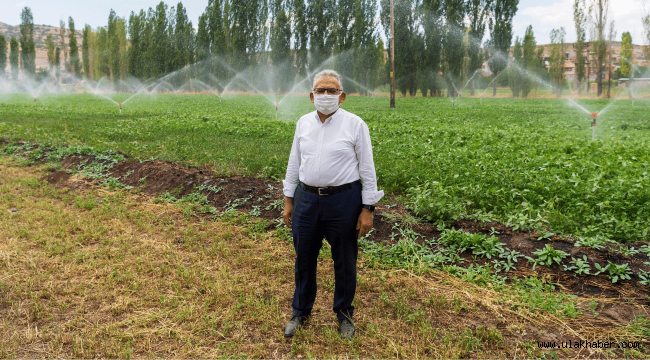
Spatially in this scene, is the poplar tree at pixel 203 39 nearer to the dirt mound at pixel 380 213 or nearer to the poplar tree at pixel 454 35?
the poplar tree at pixel 454 35

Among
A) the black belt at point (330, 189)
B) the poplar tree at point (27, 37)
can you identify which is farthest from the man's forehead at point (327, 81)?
the poplar tree at point (27, 37)

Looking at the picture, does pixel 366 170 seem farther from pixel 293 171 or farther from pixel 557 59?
pixel 557 59

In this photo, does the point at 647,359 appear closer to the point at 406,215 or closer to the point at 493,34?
the point at 406,215

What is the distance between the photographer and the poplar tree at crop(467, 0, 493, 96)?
4388 cm

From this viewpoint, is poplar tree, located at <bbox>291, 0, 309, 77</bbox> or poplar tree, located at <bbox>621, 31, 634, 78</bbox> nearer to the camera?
poplar tree, located at <bbox>291, 0, 309, 77</bbox>

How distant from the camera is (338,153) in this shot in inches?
122

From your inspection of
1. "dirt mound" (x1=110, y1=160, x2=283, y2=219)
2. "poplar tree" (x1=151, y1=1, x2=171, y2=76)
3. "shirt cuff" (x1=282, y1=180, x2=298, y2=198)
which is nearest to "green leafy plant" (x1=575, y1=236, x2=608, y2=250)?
"shirt cuff" (x1=282, y1=180, x2=298, y2=198)

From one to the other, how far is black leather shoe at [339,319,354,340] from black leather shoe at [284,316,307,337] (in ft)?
1.02

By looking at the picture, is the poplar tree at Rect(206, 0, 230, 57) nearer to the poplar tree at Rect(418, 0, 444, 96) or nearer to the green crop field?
the poplar tree at Rect(418, 0, 444, 96)

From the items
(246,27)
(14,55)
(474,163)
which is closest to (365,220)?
(474,163)

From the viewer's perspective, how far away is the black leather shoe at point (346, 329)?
337 centimetres

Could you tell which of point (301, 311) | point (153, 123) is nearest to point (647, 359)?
point (301, 311)

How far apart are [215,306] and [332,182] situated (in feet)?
5.44

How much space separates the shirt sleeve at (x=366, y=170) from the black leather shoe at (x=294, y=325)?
3.66 feet
